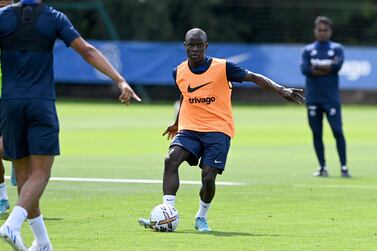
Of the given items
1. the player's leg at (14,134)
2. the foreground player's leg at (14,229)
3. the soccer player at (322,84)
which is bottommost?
the soccer player at (322,84)

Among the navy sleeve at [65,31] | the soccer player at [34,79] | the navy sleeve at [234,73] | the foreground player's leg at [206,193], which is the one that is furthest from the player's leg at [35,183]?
the navy sleeve at [234,73]

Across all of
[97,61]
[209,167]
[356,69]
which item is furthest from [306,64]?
[356,69]

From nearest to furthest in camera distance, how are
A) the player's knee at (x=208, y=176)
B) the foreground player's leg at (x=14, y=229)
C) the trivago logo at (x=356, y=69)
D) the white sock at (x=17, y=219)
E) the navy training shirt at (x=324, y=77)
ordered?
1. the foreground player's leg at (x=14, y=229)
2. the white sock at (x=17, y=219)
3. the player's knee at (x=208, y=176)
4. the navy training shirt at (x=324, y=77)
5. the trivago logo at (x=356, y=69)

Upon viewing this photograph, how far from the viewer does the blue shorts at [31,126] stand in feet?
31.4

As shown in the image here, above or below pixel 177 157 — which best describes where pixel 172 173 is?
below

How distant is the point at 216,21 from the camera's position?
180 ft

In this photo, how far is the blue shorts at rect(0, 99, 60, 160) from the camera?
9.57 m

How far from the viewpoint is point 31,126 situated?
9633mm

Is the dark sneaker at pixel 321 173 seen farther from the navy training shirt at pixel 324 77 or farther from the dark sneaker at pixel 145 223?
the dark sneaker at pixel 145 223

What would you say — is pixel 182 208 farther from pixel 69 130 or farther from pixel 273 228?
pixel 69 130

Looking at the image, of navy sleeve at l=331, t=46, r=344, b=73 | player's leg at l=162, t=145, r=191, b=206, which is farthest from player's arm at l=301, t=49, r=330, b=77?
player's leg at l=162, t=145, r=191, b=206

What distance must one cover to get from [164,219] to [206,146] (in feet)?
3.50

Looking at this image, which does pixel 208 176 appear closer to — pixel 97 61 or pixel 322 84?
pixel 97 61

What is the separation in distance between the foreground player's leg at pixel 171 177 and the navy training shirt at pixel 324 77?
803 cm
